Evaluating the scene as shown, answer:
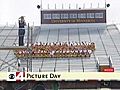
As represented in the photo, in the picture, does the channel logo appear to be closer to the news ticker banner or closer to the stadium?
the news ticker banner

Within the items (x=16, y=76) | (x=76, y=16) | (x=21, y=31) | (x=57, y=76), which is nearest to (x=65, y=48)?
(x=21, y=31)

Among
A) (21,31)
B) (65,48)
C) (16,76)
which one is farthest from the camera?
(21,31)

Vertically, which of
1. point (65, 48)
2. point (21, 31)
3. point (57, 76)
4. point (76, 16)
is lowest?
point (57, 76)

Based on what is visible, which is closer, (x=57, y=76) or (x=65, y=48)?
(x=57, y=76)

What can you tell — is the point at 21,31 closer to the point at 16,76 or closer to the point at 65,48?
the point at 65,48

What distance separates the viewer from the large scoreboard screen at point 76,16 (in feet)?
146

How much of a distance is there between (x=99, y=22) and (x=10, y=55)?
563 inches

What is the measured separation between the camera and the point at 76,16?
146 ft

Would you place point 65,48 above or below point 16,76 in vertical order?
above

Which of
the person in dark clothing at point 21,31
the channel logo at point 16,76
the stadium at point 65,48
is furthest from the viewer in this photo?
the person in dark clothing at point 21,31

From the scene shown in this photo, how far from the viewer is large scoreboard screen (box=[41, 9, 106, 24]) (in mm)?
44406

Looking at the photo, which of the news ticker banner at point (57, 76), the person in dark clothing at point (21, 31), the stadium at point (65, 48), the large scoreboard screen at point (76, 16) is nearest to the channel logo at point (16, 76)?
the news ticker banner at point (57, 76)

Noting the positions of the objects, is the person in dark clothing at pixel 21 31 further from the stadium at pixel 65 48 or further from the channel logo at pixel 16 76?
the channel logo at pixel 16 76

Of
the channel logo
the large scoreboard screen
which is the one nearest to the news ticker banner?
the channel logo
